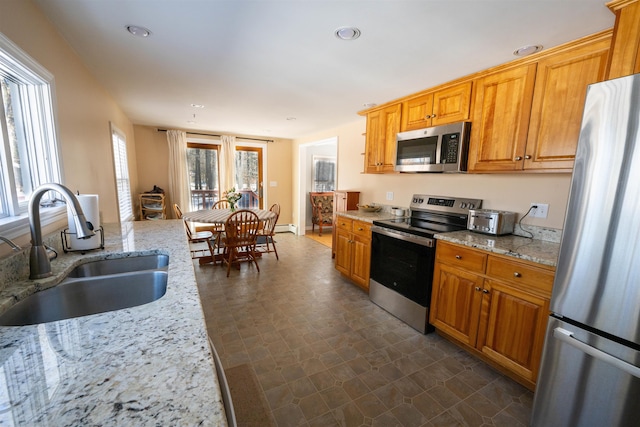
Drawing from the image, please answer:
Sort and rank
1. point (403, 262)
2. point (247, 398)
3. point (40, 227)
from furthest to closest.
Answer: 1. point (403, 262)
2. point (247, 398)
3. point (40, 227)

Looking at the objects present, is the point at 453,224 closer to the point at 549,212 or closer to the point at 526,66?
the point at 549,212

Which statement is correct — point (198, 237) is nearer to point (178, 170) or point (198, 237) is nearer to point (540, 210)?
point (178, 170)

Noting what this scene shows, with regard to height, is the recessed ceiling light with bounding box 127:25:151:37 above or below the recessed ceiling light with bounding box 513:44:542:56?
below

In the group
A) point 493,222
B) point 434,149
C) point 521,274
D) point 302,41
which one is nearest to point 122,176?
point 302,41

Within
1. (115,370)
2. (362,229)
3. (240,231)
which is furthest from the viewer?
(240,231)

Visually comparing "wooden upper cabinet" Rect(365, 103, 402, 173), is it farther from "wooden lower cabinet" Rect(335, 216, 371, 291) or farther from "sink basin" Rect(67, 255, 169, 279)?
"sink basin" Rect(67, 255, 169, 279)

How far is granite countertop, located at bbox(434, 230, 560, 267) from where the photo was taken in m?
1.62

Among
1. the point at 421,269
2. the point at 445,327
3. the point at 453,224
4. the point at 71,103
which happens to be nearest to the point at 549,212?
the point at 453,224

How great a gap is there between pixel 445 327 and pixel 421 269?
50 centimetres

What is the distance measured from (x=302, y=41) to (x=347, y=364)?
2335 millimetres

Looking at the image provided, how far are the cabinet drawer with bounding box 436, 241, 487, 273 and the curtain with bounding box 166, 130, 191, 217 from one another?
189 inches

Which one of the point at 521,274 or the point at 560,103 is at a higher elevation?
the point at 560,103

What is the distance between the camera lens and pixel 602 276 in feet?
3.87

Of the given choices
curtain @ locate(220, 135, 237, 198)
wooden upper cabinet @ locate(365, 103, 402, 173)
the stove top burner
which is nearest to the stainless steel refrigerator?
the stove top burner
